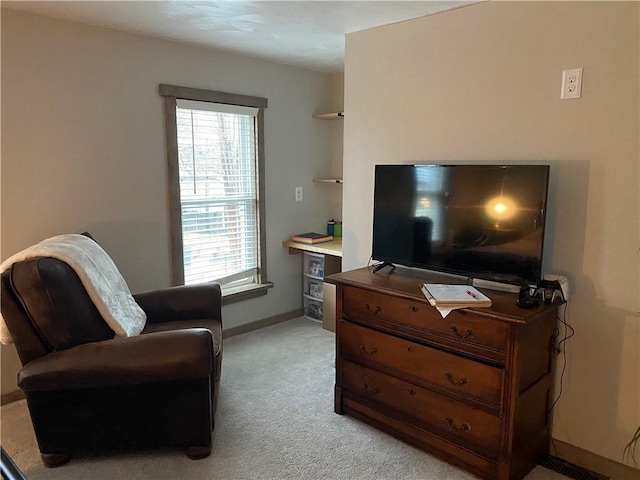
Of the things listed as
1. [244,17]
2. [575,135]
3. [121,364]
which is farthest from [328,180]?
[121,364]

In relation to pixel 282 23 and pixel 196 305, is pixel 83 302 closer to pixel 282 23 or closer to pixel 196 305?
pixel 196 305

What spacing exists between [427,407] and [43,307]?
5.90 feet

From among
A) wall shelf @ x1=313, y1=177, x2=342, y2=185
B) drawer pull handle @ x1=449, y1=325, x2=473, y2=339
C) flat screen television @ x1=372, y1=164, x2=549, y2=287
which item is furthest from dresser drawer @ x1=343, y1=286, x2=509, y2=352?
wall shelf @ x1=313, y1=177, x2=342, y2=185

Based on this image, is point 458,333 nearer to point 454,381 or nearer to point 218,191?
point 454,381

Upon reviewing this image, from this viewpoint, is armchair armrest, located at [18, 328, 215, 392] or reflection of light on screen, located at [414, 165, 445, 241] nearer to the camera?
armchair armrest, located at [18, 328, 215, 392]

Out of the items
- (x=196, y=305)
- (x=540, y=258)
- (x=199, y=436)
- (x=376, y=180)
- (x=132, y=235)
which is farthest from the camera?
(x=132, y=235)

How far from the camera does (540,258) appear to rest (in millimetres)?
2102

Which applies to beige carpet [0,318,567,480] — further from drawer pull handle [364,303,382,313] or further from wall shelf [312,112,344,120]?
wall shelf [312,112,344,120]

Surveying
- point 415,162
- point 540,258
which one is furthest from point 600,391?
point 415,162

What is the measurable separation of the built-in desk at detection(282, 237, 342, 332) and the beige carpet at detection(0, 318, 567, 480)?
88 cm

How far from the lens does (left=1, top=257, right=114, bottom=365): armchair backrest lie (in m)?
2.04

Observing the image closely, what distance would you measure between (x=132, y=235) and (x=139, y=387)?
4.31 ft

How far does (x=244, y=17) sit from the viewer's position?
2654 mm

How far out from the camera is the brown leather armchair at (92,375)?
2.05 meters
